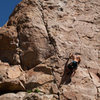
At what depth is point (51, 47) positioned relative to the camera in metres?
13.5

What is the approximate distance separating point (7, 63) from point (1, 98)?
2783mm

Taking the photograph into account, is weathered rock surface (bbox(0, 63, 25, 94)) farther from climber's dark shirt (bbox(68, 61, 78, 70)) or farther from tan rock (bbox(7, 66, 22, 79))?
climber's dark shirt (bbox(68, 61, 78, 70))

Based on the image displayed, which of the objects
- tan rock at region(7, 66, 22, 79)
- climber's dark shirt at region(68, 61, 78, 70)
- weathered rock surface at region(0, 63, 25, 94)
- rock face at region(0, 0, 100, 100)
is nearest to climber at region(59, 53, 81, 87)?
climber's dark shirt at region(68, 61, 78, 70)

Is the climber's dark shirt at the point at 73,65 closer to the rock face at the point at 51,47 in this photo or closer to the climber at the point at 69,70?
the climber at the point at 69,70

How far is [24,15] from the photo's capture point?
15.0 m

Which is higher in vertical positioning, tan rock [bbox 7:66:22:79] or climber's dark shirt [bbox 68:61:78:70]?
climber's dark shirt [bbox 68:61:78:70]

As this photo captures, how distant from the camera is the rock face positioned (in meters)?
12.0

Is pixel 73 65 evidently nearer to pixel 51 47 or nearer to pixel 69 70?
pixel 69 70

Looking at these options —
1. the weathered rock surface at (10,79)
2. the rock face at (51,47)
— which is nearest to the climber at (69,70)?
the rock face at (51,47)

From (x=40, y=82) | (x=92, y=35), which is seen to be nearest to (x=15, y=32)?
(x=40, y=82)

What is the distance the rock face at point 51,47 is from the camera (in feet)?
39.3

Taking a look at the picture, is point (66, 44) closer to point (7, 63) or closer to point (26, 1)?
point (7, 63)

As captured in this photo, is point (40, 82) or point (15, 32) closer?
point (40, 82)

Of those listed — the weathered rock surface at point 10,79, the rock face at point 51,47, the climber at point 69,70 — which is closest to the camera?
the rock face at point 51,47
